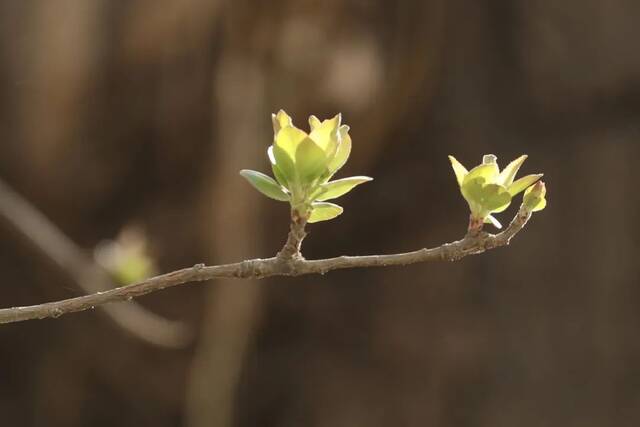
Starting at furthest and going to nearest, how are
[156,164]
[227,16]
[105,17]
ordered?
[156,164]
[105,17]
[227,16]

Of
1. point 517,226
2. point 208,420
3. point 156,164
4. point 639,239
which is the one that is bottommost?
point 517,226

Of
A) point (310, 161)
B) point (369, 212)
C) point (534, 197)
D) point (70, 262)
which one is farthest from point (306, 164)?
point (369, 212)

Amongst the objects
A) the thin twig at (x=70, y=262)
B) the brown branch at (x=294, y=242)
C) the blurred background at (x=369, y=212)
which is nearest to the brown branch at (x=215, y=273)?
the brown branch at (x=294, y=242)

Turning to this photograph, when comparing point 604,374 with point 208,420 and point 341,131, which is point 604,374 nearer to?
point 208,420

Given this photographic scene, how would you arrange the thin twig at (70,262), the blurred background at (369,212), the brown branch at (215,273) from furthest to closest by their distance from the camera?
1. the blurred background at (369,212)
2. the thin twig at (70,262)
3. the brown branch at (215,273)

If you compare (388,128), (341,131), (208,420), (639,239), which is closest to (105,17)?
(388,128)

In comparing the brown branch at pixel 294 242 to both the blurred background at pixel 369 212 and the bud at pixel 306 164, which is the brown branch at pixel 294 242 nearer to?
the bud at pixel 306 164

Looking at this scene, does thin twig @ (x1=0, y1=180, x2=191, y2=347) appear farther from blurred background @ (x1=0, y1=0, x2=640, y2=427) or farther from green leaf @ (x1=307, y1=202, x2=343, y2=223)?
green leaf @ (x1=307, y1=202, x2=343, y2=223)
